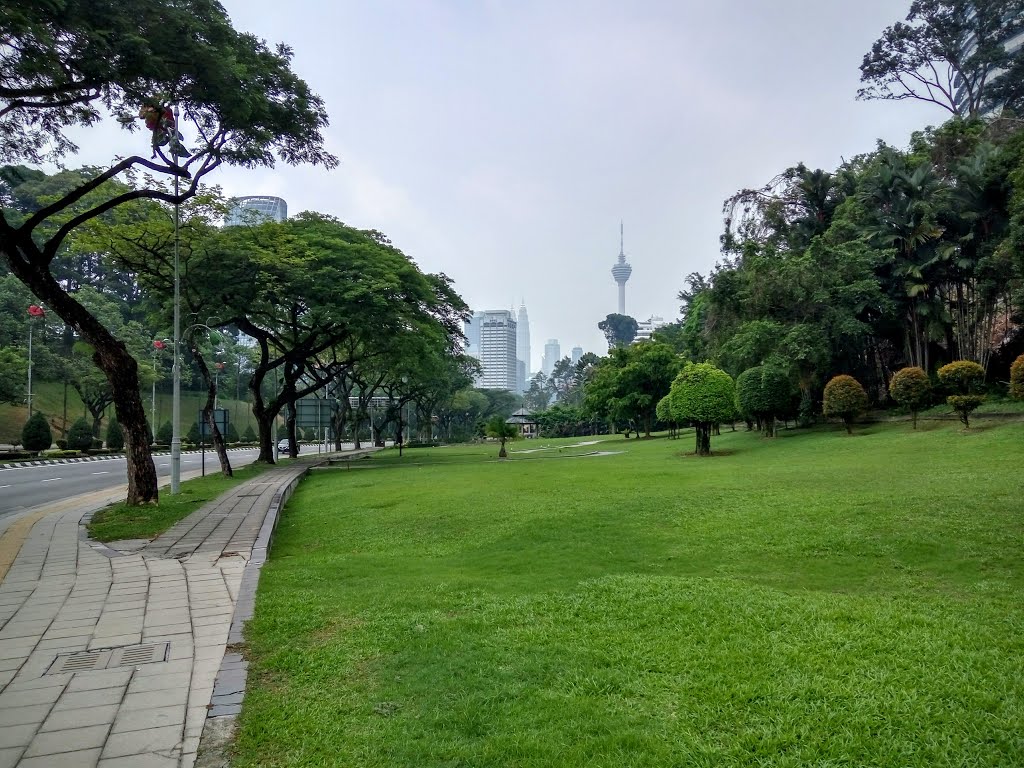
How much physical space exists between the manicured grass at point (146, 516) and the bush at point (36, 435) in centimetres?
2237

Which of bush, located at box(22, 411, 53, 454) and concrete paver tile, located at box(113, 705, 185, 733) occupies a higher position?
bush, located at box(22, 411, 53, 454)

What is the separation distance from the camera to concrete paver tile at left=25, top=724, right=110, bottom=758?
2830mm

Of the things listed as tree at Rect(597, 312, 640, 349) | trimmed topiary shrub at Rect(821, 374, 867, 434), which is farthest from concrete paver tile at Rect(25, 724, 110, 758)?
tree at Rect(597, 312, 640, 349)

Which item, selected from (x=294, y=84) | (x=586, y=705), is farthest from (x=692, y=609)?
(x=294, y=84)

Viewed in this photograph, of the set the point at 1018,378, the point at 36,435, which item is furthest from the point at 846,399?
the point at 36,435

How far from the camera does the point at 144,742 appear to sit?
2881mm

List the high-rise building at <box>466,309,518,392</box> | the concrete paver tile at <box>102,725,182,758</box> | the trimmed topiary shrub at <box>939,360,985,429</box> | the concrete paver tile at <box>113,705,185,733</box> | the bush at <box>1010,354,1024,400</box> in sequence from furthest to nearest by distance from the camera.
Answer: the high-rise building at <box>466,309,518,392</box> < the trimmed topiary shrub at <box>939,360,985,429</box> < the bush at <box>1010,354,1024,400</box> < the concrete paver tile at <box>113,705,185,733</box> < the concrete paver tile at <box>102,725,182,758</box>

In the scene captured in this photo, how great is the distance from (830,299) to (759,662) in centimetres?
2204

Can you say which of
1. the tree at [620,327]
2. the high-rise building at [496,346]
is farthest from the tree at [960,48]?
the high-rise building at [496,346]

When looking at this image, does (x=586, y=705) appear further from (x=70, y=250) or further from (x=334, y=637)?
(x=70, y=250)

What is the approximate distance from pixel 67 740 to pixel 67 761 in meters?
0.24

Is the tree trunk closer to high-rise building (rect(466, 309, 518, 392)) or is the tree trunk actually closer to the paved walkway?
the paved walkway

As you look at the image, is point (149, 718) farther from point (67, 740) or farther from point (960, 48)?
point (960, 48)

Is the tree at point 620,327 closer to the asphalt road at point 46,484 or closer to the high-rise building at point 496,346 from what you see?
the high-rise building at point 496,346
